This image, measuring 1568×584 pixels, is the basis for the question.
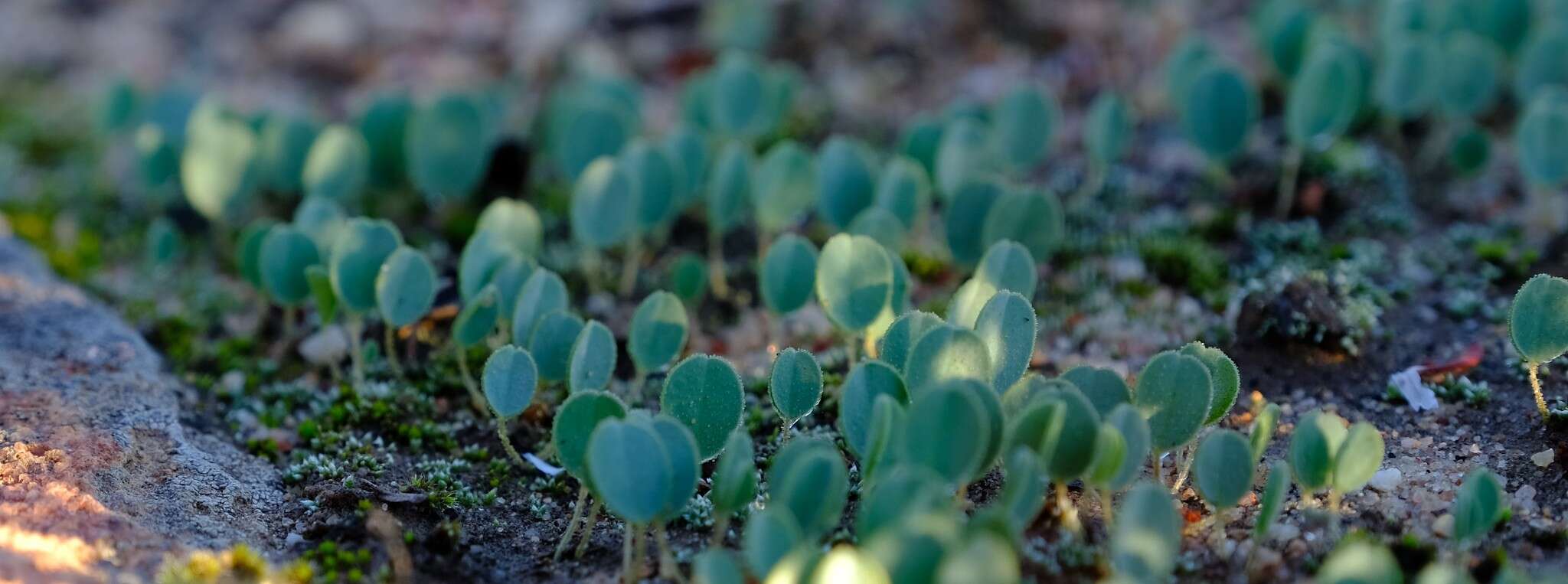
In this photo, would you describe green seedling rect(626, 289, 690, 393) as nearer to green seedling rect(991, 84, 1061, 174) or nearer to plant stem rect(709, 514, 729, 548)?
plant stem rect(709, 514, 729, 548)

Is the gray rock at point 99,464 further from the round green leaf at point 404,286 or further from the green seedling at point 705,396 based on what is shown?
the green seedling at point 705,396

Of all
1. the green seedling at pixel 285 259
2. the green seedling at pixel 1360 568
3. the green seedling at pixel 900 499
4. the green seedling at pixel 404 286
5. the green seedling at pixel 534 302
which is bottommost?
the green seedling at pixel 1360 568

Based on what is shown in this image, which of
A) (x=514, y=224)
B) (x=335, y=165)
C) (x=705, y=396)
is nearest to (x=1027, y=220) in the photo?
(x=705, y=396)

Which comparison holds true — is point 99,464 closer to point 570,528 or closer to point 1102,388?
point 570,528

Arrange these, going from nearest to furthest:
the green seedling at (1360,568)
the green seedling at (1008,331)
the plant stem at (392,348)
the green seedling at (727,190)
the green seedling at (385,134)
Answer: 1. the green seedling at (1360,568)
2. the green seedling at (1008,331)
3. the plant stem at (392,348)
4. the green seedling at (727,190)
5. the green seedling at (385,134)

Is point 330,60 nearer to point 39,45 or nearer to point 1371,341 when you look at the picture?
point 39,45

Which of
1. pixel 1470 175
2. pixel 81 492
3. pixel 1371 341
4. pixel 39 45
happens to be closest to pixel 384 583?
pixel 81 492

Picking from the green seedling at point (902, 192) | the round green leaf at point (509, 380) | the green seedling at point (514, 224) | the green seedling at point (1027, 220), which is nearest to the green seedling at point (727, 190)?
the green seedling at point (902, 192)

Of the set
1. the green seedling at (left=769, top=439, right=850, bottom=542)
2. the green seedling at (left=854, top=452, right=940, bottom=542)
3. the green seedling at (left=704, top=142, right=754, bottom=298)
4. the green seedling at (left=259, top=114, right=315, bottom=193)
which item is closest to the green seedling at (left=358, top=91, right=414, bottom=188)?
the green seedling at (left=259, top=114, right=315, bottom=193)
